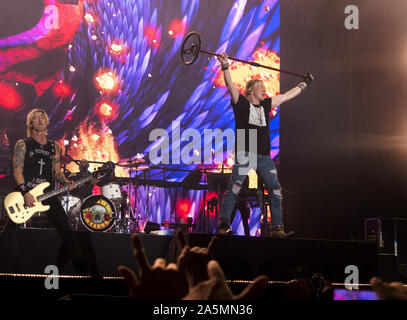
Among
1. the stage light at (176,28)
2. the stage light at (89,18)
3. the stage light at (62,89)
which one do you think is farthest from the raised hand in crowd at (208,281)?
the stage light at (89,18)

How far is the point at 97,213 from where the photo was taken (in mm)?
8195

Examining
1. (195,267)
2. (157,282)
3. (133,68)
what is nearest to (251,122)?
(195,267)

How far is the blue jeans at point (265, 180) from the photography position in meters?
5.19

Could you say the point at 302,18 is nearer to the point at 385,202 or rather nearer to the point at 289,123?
the point at 289,123

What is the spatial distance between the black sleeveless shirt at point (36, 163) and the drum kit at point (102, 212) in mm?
3053

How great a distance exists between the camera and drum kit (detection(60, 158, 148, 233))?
8141mm

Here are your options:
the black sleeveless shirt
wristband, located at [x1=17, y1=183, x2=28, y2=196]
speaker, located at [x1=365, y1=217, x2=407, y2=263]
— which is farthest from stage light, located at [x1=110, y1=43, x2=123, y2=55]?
wristband, located at [x1=17, y1=183, x2=28, y2=196]

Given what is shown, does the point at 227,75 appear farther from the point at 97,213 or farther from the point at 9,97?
the point at 9,97

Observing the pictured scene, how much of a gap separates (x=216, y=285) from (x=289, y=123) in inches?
318

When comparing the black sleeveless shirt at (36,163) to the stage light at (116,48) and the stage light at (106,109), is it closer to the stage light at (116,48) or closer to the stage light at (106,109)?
the stage light at (106,109)

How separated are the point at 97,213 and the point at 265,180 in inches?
151

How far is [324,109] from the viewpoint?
858 centimetres

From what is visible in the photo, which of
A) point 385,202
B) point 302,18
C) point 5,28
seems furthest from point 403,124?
point 5,28

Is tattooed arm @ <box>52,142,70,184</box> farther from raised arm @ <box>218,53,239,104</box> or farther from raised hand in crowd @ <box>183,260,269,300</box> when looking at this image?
raised hand in crowd @ <box>183,260,269,300</box>
